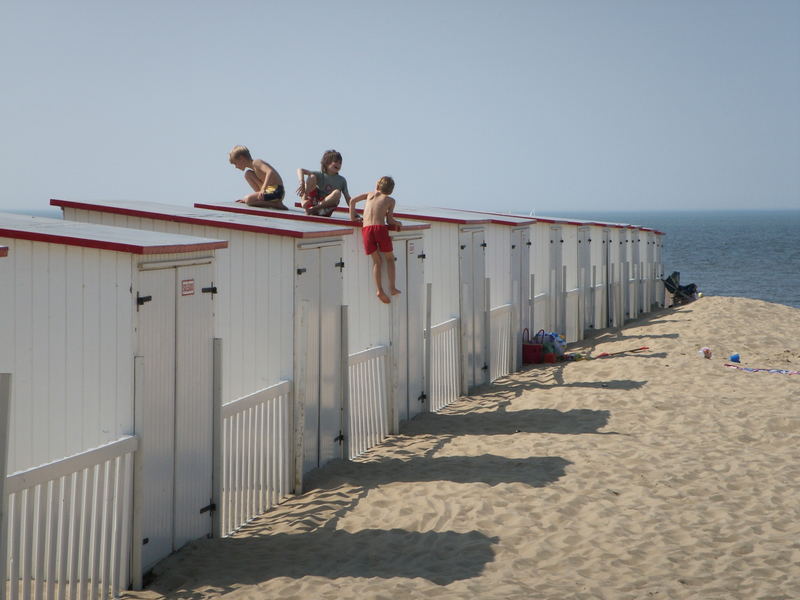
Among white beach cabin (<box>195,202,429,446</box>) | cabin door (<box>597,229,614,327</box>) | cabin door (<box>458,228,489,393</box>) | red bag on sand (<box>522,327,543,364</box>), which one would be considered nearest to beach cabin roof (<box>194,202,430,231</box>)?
white beach cabin (<box>195,202,429,446</box>)

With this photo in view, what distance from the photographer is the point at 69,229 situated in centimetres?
674

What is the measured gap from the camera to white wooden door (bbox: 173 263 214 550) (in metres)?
6.96

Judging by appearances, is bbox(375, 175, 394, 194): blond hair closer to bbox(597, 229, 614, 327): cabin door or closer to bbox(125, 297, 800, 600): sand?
bbox(125, 297, 800, 600): sand

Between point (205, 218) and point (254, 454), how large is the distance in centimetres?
219

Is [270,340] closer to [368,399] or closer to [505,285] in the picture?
[368,399]

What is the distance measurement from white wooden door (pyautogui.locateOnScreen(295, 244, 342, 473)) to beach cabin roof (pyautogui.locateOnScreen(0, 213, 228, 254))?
183 centimetres

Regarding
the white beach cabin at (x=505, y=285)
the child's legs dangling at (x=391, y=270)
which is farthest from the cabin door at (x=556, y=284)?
the child's legs dangling at (x=391, y=270)

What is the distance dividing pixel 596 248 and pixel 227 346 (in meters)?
16.3

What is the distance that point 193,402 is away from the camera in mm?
7145

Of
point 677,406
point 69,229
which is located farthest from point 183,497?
point 677,406

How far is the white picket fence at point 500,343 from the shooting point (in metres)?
15.3

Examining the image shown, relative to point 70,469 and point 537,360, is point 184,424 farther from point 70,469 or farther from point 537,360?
point 537,360

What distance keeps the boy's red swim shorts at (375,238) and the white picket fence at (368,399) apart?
1.06m

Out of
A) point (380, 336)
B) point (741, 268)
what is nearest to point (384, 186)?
point (380, 336)
